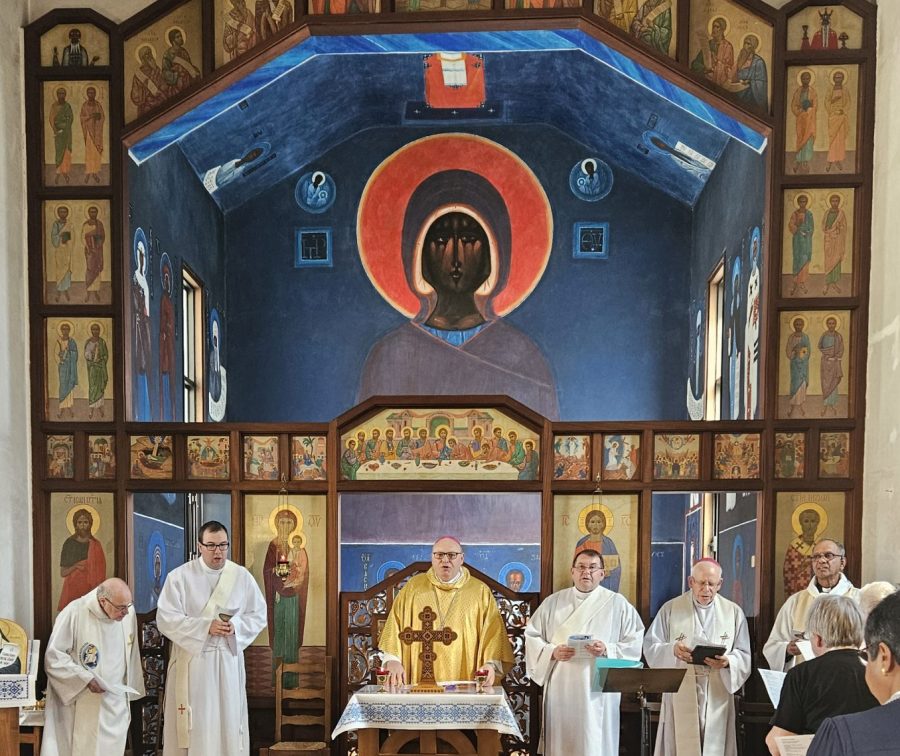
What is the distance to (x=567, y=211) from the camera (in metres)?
14.3

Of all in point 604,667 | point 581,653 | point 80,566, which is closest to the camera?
point 604,667

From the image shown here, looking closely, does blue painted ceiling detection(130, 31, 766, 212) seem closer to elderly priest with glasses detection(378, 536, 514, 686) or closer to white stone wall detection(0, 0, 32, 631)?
white stone wall detection(0, 0, 32, 631)

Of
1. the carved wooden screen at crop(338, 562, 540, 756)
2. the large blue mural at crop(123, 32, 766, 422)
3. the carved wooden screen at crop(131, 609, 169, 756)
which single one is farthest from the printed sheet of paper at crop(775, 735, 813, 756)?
the large blue mural at crop(123, 32, 766, 422)

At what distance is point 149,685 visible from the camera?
9.12 metres

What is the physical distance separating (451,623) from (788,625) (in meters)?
2.60

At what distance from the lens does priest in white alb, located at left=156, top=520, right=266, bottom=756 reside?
8578 millimetres

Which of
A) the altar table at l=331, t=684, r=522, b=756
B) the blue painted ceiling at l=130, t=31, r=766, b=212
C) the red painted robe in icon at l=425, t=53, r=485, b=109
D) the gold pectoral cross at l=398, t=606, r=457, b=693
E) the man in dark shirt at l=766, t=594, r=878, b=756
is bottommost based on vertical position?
the altar table at l=331, t=684, r=522, b=756

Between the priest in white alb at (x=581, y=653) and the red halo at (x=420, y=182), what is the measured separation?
20.1 ft

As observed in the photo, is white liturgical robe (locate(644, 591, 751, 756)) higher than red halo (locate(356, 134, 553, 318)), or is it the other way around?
red halo (locate(356, 134, 553, 318))

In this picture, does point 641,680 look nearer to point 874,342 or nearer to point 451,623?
point 451,623

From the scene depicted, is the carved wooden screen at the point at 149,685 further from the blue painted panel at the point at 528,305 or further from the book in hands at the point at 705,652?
the blue painted panel at the point at 528,305

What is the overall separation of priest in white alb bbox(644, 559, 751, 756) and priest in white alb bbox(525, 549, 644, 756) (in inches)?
13.1

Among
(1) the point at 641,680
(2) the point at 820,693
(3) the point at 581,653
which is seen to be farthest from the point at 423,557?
(2) the point at 820,693

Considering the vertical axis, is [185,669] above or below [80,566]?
below
